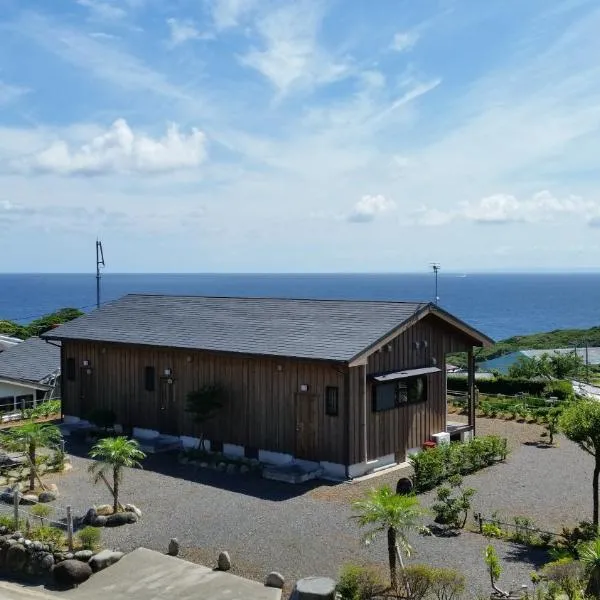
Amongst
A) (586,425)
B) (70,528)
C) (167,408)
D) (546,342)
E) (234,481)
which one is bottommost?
(546,342)

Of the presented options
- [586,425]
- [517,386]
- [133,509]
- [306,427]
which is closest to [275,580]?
[133,509]

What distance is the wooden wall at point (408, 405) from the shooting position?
643 inches

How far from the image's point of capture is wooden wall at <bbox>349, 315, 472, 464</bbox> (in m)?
16.3

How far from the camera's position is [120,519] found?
12.8 metres

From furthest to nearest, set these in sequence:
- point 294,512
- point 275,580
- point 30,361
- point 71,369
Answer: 1. point 30,361
2. point 71,369
3. point 294,512
4. point 275,580

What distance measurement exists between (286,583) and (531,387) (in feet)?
64.5

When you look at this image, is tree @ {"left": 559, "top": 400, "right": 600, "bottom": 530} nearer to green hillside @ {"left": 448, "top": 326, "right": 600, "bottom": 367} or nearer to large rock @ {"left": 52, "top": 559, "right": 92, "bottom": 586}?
large rock @ {"left": 52, "top": 559, "right": 92, "bottom": 586}

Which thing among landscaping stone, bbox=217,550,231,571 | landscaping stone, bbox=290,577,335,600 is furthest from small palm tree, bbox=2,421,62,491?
landscaping stone, bbox=290,577,335,600

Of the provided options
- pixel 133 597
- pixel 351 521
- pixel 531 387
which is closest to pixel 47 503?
pixel 133 597

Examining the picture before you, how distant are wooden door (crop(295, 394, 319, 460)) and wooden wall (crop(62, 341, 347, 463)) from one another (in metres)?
0.10

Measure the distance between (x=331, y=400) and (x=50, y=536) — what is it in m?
6.99

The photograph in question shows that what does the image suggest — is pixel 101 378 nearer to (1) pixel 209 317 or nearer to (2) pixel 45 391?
(1) pixel 209 317

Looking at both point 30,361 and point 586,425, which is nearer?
point 586,425

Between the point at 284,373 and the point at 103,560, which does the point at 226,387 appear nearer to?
the point at 284,373
